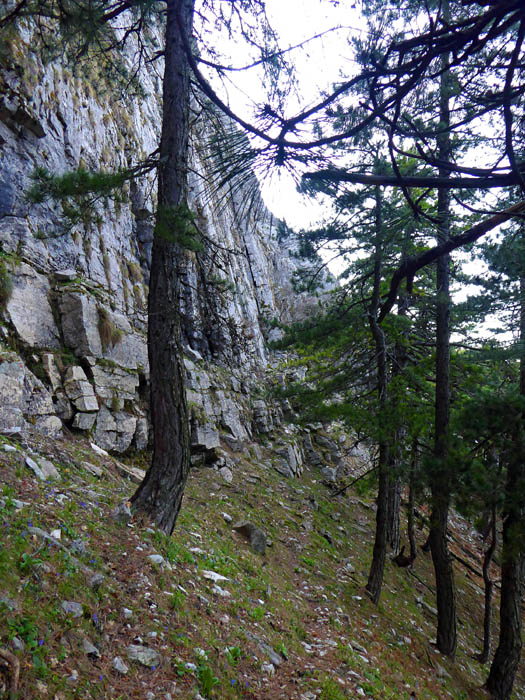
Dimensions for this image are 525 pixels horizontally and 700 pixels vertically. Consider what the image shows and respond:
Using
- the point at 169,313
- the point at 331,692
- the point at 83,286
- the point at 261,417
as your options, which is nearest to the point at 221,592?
the point at 331,692

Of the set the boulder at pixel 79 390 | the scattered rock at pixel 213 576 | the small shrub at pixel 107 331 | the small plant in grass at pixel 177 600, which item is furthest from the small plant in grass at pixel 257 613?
the small shrub at pixel 107 331

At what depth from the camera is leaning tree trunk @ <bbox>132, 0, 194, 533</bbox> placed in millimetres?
4734

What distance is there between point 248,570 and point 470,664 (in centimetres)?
553

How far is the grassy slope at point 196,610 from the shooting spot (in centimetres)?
267

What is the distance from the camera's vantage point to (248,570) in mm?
6094

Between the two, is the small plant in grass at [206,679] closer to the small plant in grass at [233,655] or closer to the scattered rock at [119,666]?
the small plant in grass at [233,655]

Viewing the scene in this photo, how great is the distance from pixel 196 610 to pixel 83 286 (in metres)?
7.47

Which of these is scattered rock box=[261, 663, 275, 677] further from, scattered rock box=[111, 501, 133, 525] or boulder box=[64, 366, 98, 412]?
boulder box=[64, 366, 98, 412]

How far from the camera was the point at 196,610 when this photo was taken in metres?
3.94

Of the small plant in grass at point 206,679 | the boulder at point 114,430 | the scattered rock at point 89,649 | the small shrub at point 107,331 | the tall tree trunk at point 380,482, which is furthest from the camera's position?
the small shrub at point 107,331

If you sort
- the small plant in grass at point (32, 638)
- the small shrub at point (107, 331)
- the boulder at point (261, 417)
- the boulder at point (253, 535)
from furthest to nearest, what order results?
the boulder at point (261, 417) < the small shrub at point (107, 331) < the boulder at point (253, 535) < the small plant in grass at point (32, 638)

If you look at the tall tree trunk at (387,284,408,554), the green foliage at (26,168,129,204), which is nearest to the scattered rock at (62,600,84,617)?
the green foliage at (26,168,129,204)

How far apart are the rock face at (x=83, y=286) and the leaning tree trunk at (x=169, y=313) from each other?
11.3 inches

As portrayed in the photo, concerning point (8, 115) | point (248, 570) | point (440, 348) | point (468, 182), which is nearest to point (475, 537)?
point (440, 348)
